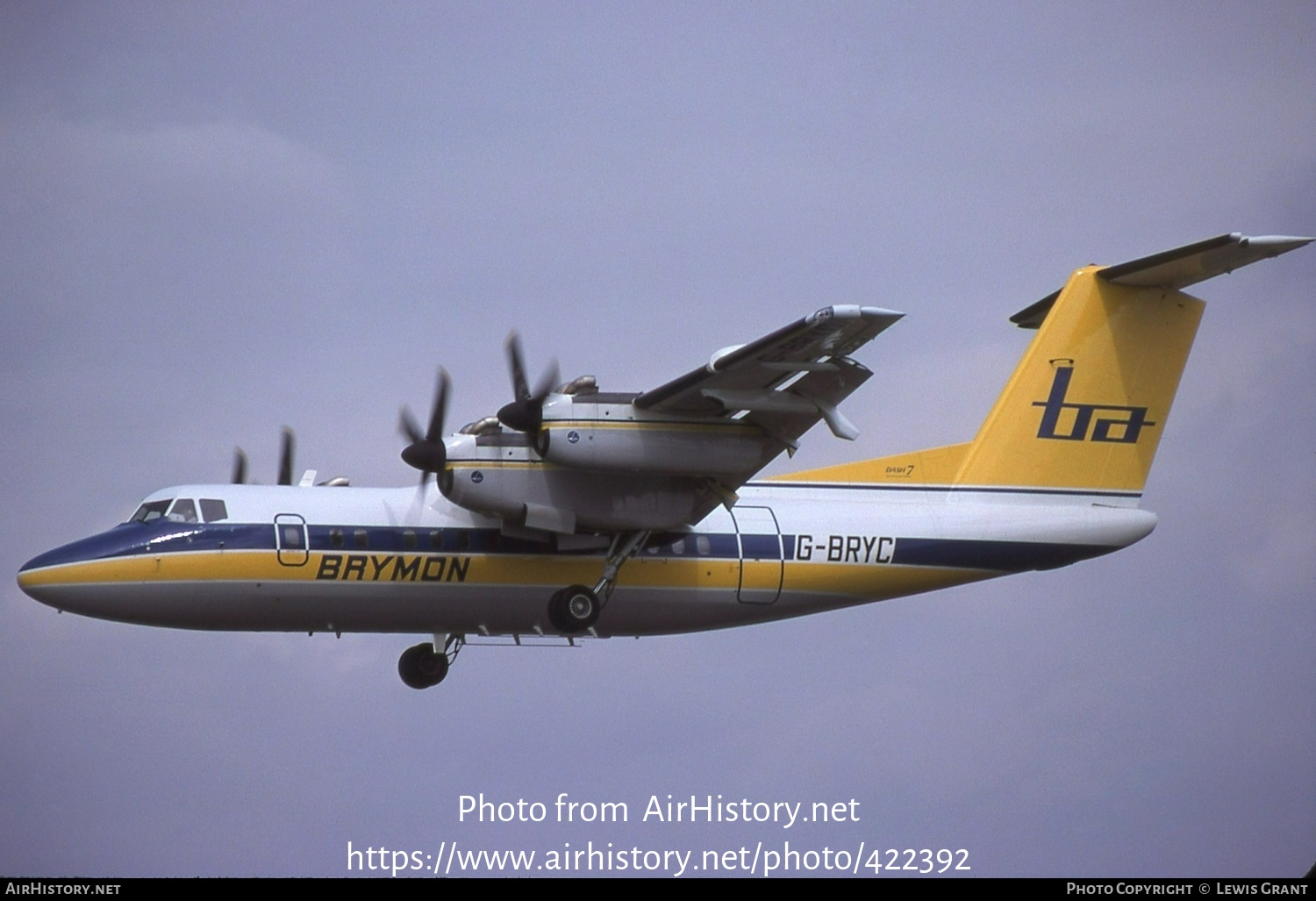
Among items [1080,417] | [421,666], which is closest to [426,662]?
[421,666]

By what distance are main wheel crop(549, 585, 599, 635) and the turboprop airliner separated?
23 mm

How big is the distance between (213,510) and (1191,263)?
38.7 ft

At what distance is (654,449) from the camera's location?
20.3 m

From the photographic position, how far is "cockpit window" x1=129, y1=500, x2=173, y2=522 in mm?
20953

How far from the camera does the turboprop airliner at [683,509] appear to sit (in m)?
20.3

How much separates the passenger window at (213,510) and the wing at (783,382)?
4920 millimetres

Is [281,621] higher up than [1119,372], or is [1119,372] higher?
[1119,372]

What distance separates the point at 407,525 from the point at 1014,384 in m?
7.81

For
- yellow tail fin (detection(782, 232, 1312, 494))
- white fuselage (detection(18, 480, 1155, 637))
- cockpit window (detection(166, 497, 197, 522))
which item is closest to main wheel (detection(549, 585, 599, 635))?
white fuselage (detection(18, 480, 1155, 637))

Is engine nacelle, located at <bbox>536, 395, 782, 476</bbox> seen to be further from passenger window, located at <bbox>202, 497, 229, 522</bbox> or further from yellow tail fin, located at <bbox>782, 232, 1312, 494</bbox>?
passenger window, located at <bbox>202, 497, 229, 522</bbox>

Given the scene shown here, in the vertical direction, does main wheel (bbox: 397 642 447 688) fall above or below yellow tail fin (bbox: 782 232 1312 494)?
below
